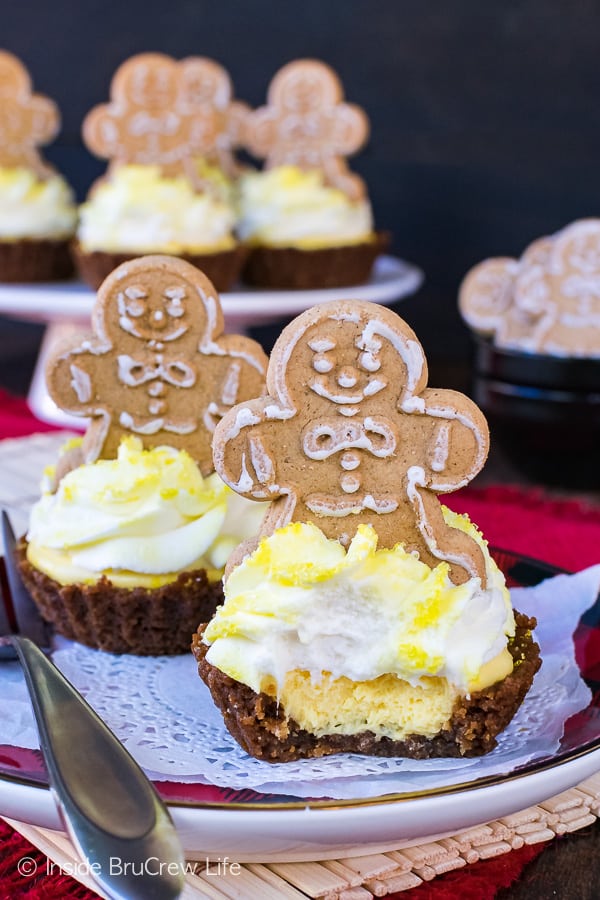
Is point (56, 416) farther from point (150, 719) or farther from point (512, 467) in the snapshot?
point (150, 719)

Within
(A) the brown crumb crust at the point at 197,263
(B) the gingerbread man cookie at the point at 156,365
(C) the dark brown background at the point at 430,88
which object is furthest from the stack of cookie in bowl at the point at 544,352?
(B) the gingerbread man cookie at the point at 156,365

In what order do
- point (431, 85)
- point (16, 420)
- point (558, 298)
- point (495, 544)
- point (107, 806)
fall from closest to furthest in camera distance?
point (107, 806), point (495, 544), point (558, 298), point (16, 420), point (431, 85)

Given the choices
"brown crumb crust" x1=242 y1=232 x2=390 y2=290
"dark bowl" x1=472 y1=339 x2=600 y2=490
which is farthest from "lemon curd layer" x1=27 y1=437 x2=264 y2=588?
"brown crumb crust" x1=242 y1=232 x2=390 y2=290

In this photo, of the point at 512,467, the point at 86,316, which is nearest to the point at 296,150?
the point at 86,316

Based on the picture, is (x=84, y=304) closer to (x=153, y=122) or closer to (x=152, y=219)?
(x=152, y=219)

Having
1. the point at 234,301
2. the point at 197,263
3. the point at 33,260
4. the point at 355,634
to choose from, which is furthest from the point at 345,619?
the point at 33,260
